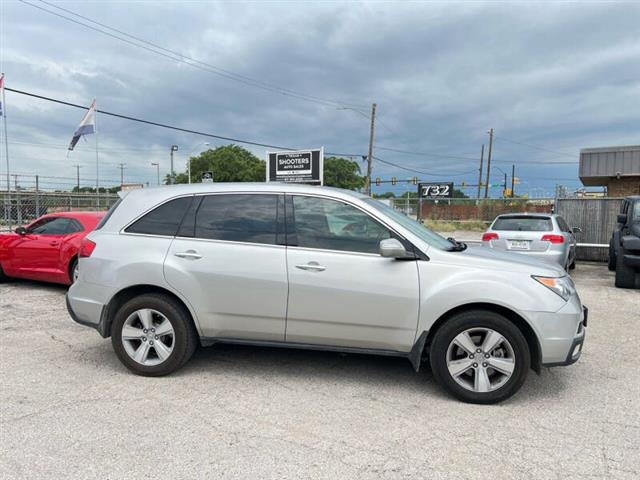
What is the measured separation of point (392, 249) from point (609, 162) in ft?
68.9

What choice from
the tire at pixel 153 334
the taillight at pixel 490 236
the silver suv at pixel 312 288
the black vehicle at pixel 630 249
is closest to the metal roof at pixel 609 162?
the black vehicle at pixel 630 249

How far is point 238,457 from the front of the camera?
2980 mm

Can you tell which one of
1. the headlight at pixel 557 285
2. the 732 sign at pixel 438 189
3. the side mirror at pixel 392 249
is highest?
the 732 sign at pixel 438 189

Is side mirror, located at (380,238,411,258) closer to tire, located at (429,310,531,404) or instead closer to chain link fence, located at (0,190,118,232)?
tire, located at (429,310,531,404)

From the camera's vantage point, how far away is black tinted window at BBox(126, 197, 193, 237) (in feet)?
14.2

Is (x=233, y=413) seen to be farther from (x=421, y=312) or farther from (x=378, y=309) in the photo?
(x=421, y=312)

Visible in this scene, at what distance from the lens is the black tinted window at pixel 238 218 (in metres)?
4.17

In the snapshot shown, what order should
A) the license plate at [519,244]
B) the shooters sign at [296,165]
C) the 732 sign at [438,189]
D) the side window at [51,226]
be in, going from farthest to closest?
the 732 sign at [438,189] < the shooters sign at [296,165] < the license plate at [519,244] < the side window at [51,226]

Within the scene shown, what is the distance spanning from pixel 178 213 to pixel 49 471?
225 centimetres

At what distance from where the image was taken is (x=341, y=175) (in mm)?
83438

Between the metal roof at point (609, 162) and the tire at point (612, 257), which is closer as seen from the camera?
the tire at point (612, 257)

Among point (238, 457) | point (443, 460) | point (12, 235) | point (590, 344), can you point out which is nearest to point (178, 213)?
A: point (238, 457)

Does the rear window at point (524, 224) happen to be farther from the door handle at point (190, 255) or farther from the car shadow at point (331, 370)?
the door handle at point (190, 255)

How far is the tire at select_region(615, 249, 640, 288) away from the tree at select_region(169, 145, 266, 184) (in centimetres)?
5816
